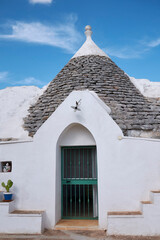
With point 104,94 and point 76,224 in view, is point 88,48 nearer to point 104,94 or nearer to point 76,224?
point 104,94

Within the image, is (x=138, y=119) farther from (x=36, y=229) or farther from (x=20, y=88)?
(x=20, y=88)

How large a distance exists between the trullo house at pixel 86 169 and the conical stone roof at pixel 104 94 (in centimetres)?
8

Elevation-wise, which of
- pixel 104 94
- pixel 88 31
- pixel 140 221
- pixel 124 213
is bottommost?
pixel 140 221

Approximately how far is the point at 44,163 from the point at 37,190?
0.85 metres

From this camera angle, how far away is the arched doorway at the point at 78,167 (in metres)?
7.69

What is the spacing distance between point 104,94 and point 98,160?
11.6 feet

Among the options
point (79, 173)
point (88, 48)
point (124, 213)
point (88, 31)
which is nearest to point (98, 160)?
point (79, 173)

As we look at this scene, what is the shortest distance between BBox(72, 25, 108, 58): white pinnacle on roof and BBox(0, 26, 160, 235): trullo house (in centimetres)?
425

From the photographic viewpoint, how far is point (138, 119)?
912cm

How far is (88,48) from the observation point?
1224 cm

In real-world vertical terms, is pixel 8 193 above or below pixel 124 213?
above

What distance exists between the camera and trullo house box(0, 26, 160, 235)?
6.74 m

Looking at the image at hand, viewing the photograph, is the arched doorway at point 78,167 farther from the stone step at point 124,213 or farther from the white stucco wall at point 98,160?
the stone step at point 124,213

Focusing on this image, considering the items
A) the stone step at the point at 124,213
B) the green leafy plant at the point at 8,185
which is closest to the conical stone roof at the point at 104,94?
the green leafy plant at the point at 8,185
